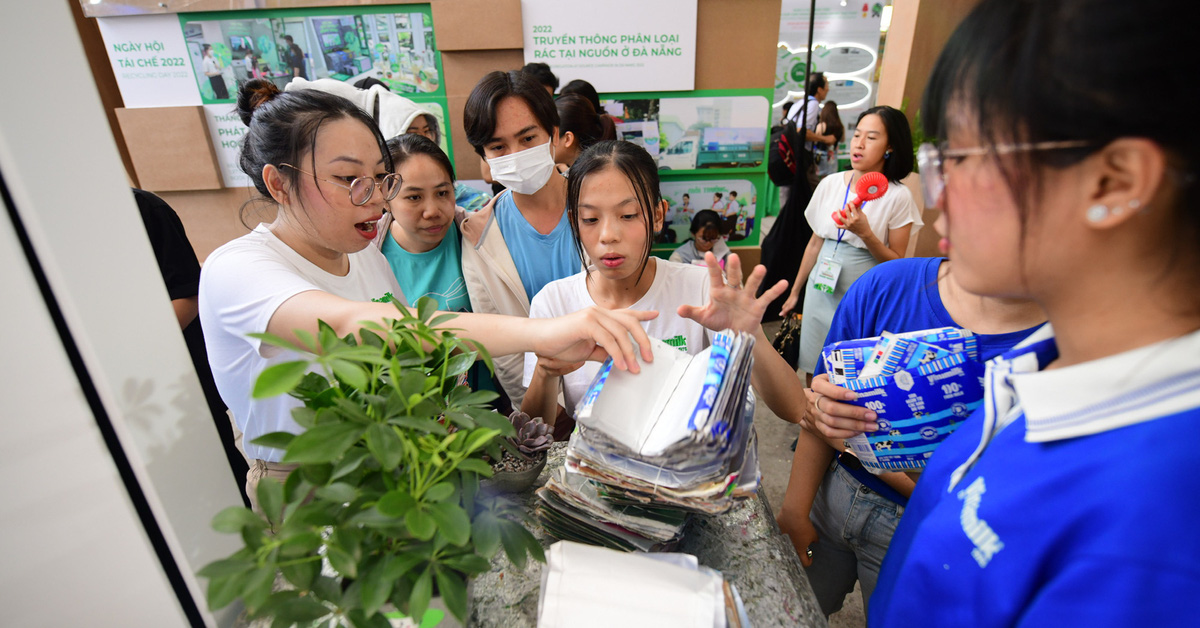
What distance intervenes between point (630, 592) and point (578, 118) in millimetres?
2161

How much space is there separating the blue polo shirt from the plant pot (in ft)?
1.86

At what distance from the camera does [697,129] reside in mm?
3012

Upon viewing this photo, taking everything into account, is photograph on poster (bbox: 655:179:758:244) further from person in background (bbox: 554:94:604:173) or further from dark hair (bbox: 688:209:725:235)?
person in background (bbox: 554:94:604:173)

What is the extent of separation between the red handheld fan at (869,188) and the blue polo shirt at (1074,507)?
1928mm

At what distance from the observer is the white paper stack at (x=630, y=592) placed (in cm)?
61

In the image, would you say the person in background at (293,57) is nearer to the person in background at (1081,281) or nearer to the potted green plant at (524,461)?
the potted green plant at (524,461)

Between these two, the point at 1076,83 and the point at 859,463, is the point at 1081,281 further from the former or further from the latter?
the point at 859,463

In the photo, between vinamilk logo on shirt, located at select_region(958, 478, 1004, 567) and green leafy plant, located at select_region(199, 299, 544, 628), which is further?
vinamilk logo on shirt, located at select_region(958, 478, 1004, 567)

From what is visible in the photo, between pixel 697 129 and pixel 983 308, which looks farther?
pixel 697 129

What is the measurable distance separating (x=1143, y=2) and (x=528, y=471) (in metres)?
0.91

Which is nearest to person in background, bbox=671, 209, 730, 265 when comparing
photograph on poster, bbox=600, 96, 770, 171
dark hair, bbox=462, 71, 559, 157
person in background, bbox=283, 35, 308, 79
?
photograph on poster, bbox=600, 96, 770, 171

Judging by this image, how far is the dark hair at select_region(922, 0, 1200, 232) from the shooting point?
1.42ft

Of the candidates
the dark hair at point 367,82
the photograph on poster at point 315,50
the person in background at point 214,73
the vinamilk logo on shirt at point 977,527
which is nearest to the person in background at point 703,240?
the photograph on poster at point 315,50

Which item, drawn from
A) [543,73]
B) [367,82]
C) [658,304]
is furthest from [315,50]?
[658,304]
